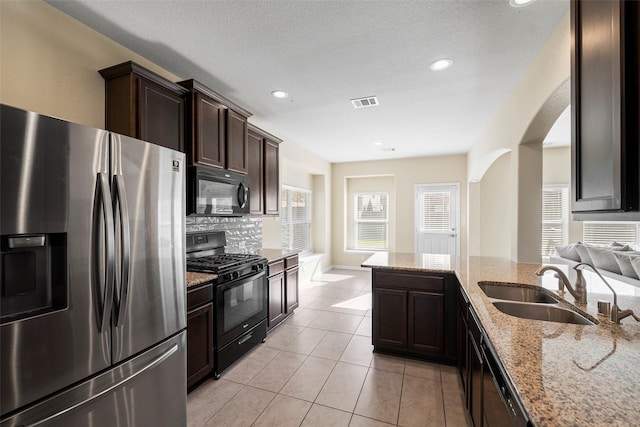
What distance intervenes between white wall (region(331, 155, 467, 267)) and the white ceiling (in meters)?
2.70

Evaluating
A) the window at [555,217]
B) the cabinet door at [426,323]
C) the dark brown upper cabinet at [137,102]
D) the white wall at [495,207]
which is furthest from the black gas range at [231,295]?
the window at [555,217]

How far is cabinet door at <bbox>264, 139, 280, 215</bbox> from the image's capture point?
3.87 metres

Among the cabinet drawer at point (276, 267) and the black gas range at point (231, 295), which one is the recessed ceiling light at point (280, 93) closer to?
the black gas range at point (231, 295)

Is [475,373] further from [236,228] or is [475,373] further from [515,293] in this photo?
[236,228]

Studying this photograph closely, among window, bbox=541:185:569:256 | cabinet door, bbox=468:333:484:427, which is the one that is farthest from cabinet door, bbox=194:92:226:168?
window, bbox=541:185:569:256

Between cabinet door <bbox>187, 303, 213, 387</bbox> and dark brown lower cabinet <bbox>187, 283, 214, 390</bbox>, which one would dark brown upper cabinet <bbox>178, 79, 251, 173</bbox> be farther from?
cabinet door <bbox>187, 303, 213, 387</bbox>

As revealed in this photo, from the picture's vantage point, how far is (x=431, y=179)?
6422mm

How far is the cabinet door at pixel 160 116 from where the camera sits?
2.15 metres

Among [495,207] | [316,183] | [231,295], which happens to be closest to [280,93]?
[231,295]

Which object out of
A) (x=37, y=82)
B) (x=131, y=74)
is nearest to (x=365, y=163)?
(x=131, y=74)

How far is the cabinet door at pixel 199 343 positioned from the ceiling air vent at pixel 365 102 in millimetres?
2603

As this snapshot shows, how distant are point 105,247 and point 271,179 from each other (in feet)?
9.22

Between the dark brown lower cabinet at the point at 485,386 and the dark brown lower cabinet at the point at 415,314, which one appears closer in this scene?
the dark brown lower cabinet at the point at 485,386

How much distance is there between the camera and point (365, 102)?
3.35 metres
